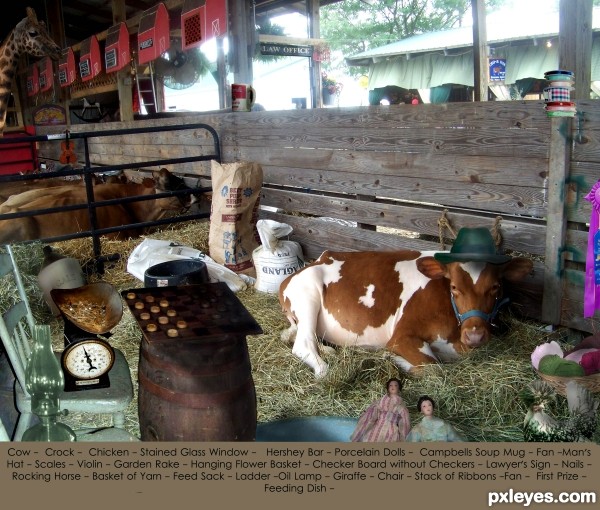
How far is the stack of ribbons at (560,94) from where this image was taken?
3.27m

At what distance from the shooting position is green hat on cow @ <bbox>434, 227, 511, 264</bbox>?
3.13 m

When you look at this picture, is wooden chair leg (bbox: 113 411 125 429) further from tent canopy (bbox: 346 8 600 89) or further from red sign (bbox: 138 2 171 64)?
tent canopy (bbox: 346 8 600 89)

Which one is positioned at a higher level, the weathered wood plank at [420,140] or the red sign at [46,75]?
the red sign at [46,75]

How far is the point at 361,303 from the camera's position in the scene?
3678 mm

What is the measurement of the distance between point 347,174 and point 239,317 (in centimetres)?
317

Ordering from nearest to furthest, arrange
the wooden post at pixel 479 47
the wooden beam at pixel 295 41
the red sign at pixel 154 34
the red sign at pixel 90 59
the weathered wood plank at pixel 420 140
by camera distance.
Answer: the weathered wood plank at pixel 420 140 → the wooden post at pixel 479 47 → the red sign at pixel 154 34 → the wooden beam at pixel 295 41 → the red sign at pixel 90 59

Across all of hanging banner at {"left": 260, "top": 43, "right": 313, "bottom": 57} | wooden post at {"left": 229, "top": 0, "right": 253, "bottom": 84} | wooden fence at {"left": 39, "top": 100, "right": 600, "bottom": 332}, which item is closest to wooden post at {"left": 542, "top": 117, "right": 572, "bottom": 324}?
wooden fence at {"left": 39, "top": 100, "right": 600, "bottom": 332}

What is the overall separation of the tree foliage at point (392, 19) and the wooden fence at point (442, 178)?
66.9ft

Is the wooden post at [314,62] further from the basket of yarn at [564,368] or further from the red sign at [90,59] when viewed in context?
the basket of yarn at [564,368]

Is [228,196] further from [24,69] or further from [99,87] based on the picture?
[24,69]

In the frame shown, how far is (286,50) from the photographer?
9.59 metres

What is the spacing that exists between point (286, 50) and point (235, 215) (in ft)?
16.8

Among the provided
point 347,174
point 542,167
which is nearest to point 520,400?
point 542,167

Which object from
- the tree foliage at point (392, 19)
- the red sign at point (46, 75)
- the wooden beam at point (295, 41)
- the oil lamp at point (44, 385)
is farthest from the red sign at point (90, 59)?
the tree foliage at point (392, 19)
